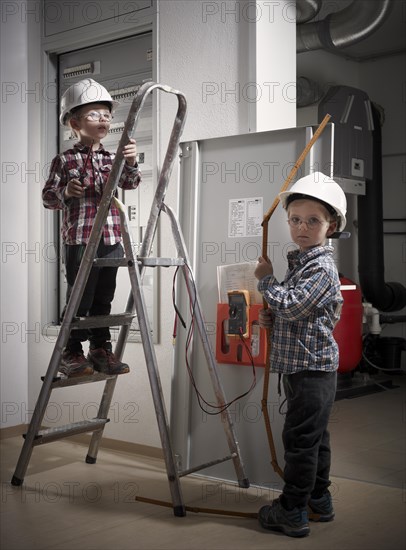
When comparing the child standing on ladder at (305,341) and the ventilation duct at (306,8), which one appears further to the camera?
the ventilation duct at (306,8)

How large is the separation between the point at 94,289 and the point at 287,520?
1.25m

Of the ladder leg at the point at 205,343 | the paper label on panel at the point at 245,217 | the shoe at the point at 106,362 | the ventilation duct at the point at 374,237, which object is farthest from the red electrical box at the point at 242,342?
the ventilation duct at the point at 374,237

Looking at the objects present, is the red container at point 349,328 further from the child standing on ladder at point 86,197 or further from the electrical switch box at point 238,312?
the child standing on ladder at point 86,197

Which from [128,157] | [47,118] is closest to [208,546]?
[128,157]

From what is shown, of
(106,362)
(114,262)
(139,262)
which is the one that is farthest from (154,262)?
(106,362)

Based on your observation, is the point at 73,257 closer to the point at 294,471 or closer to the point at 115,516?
the point at 115,516

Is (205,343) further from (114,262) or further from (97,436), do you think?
(97,436)

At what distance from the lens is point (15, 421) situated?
4.26 m

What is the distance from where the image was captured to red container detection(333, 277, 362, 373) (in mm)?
4867

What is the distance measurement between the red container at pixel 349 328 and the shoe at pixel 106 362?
207cm

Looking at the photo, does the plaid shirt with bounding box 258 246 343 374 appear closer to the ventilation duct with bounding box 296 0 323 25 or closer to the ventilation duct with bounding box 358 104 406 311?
the ventilation duct with bounding box 296 0 323 25

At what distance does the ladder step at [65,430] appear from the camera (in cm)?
313

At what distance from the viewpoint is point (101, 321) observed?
10.0 ft

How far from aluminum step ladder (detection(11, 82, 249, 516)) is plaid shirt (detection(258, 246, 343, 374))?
464 millimetres
